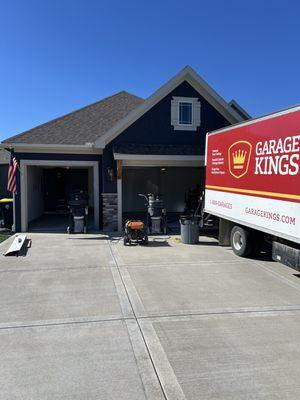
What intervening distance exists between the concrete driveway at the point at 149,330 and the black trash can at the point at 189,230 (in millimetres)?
2981

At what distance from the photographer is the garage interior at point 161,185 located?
2173 centimetres

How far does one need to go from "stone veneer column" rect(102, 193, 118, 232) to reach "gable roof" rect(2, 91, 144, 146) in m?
2.31

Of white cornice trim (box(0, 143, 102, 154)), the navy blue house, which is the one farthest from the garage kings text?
white cornice trim (box(0, 143, 102, 154))

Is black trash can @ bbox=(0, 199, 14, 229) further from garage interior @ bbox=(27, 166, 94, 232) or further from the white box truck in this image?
the white box truck

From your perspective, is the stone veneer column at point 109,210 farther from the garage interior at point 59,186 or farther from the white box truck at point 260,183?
the garage interior at point 59,186

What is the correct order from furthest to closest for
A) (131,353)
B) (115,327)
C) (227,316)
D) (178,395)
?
(227,316) < (115,327) < (131,353) < (178,395)

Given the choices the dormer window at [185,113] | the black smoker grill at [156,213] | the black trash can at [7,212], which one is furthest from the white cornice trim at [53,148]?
the dormer window at [185,113]

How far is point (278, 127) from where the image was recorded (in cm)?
812

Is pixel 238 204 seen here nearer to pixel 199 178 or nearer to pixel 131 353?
pixel 131 353

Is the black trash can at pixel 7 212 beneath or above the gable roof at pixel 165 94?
beneath

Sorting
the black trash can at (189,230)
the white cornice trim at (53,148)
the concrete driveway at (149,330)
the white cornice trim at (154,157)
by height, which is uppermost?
the white cornice trim at (53,148)

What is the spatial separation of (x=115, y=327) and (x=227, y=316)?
5.74ft

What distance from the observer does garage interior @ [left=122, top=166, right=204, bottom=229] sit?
71.3 ft

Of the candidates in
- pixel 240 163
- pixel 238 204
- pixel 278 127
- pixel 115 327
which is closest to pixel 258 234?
pixel 238 204
